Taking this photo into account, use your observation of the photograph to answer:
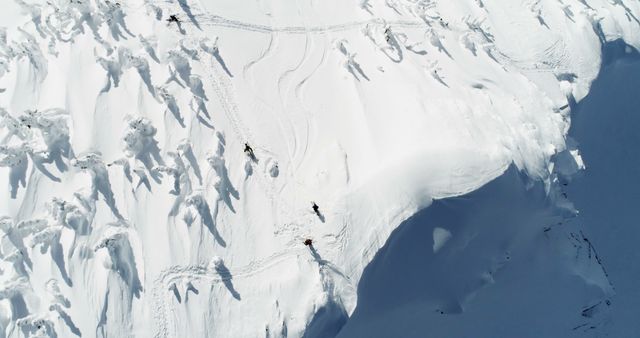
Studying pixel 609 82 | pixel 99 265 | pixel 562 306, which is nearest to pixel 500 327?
pixel 562 306

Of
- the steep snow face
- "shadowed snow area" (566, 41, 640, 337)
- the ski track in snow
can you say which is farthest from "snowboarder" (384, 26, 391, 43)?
the ski track in snow

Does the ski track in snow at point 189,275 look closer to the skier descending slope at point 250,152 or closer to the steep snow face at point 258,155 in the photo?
the steep snow face at point 258,155

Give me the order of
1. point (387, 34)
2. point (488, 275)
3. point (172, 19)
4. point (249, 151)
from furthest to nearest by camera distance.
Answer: point (387, 34) → point (172, 19) → point (488, 275) → point (249, 151)

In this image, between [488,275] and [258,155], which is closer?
[258,155]

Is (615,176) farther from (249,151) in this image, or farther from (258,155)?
(249,151)

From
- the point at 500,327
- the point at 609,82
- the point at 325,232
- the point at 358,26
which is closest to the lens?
the point at 325,232

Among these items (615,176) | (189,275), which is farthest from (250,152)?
(615,176)

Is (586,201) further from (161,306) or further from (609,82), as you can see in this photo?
(161,306)

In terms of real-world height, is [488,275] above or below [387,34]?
below

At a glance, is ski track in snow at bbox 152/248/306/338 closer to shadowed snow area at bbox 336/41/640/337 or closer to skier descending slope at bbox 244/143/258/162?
shadowed snow area at bbox 336/41/640/337
